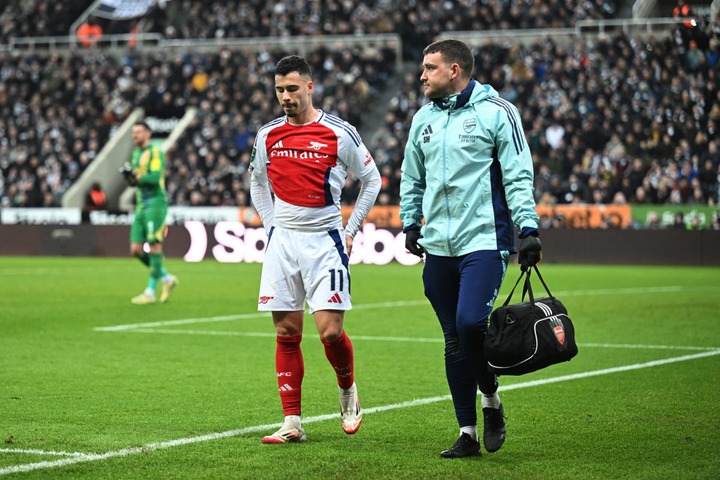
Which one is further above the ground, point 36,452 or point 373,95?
point 373,95

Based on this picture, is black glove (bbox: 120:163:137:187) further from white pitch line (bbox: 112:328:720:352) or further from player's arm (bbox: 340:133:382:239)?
player's arm (bbox: 340:133:382:239)

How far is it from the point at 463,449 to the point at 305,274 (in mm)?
1353

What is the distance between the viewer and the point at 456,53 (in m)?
6.24

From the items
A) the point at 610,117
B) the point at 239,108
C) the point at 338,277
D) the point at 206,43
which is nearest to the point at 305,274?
the point at 338,277

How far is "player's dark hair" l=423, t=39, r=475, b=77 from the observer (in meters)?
6.23

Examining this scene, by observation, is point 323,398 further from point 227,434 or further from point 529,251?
point 529,251

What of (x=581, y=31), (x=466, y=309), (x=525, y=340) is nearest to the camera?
(x=525, y=340)

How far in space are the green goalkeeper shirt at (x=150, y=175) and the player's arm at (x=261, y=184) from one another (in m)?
9.30

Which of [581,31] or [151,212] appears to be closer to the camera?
[151,212]

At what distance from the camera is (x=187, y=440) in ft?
21.6

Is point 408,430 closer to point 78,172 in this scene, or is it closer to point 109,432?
point 109,432

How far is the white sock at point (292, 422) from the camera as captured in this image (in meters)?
6.64

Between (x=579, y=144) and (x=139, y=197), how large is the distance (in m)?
16.5

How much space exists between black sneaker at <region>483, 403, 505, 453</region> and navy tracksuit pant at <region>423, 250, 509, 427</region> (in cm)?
9
